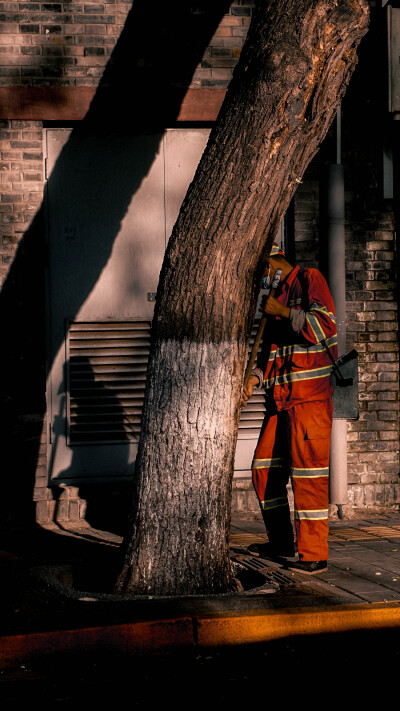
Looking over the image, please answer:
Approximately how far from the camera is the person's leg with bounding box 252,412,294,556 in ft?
18.9

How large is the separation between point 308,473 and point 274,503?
410mm

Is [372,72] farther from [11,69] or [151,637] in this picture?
[151,637]

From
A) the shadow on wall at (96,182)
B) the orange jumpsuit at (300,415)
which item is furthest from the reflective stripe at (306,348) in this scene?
the shadow on wall at (96,182)

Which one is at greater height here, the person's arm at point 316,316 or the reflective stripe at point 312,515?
the person's arm at point 316,316

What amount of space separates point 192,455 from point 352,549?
6.48 feet

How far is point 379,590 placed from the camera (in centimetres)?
496

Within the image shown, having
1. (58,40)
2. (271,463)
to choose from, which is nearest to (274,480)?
(271,463)

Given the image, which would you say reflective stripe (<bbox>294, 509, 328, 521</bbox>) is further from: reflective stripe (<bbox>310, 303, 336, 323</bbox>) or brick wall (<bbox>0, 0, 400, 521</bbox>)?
brick wall (<bbox>0, 0, 400, 521</bbox>)

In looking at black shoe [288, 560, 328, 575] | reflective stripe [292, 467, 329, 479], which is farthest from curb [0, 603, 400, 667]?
reflective stripe [292, 467, 329, 479]

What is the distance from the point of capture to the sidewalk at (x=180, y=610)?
4109mm

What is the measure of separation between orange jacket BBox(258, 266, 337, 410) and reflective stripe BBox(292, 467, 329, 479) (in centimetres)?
40

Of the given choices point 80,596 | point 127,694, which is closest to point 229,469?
point 80,596

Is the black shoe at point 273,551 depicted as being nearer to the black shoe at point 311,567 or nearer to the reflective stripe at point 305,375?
the black shoe at point 311,567

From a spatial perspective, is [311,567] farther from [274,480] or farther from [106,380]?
[106,380]
